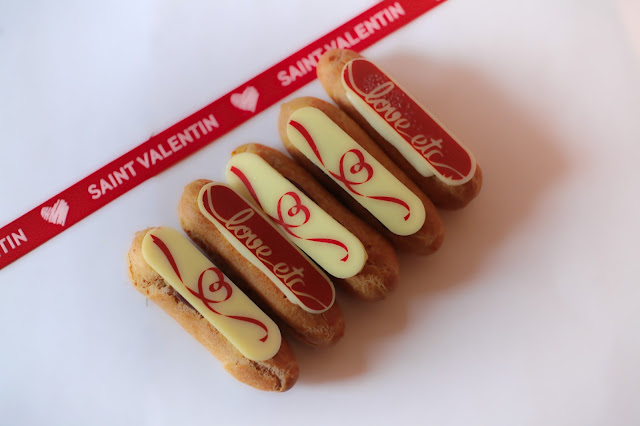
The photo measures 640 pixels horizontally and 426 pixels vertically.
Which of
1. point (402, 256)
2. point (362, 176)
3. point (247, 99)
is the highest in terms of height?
point (247, 99)

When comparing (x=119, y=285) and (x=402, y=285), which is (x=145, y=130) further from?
(x=402, y=285)

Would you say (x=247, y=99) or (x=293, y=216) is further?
(x=247, y=99)

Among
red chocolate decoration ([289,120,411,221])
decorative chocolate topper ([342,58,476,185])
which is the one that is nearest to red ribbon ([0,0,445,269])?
decorative chocolate topper ([342,58,476,185])

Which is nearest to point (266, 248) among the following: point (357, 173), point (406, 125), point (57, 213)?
point (357, 173)

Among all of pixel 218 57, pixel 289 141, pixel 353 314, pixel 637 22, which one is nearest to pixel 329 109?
pixel 289 141

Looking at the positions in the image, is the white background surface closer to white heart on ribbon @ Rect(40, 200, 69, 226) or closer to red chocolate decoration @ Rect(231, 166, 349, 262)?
white heart on ribbon @ Rect(40, 200, 69, 226)

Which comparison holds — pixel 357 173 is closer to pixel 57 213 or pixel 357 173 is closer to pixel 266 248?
pixel 266 248
